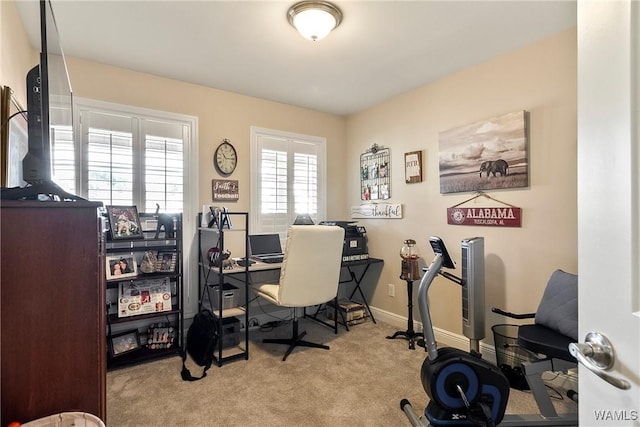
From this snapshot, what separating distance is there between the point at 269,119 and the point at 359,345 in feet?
8.44

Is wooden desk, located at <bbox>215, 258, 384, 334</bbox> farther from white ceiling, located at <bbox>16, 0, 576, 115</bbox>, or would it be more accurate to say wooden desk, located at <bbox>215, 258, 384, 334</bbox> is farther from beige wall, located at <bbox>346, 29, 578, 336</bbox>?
white ceiling, located at <bbox>16, 0, 576, 115</bbox>

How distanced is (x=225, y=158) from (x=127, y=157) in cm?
88

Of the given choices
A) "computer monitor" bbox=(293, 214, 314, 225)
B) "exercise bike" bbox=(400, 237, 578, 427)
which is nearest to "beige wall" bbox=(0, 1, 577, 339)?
"computer monitor" bbox=(293, 214, 314, 225)

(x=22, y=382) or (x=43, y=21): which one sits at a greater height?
(x=43, y=21)

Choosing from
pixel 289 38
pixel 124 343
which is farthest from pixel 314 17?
pixel 124 343

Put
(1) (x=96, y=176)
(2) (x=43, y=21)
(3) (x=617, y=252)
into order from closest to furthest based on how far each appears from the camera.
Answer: (3) (x=617, y=252)
(2) (x=43, y=21)
(1) (x=96, y=176)

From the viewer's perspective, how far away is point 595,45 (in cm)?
66

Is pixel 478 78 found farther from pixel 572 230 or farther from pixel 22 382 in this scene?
pixel 22 382

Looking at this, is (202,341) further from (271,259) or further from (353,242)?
(353,242)

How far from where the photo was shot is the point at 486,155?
8.70 feet

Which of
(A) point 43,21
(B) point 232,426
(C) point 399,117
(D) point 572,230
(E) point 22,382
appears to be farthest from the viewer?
(C) point 399,117

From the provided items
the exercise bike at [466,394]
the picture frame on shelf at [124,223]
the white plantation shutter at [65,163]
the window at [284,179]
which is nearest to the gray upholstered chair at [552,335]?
the exercise bike at [466,394]

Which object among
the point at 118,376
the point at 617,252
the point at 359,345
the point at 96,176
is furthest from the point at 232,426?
the point at 96,176

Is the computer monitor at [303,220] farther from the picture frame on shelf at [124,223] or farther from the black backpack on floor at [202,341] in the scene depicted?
the picture frame on shelf at [124,223]
